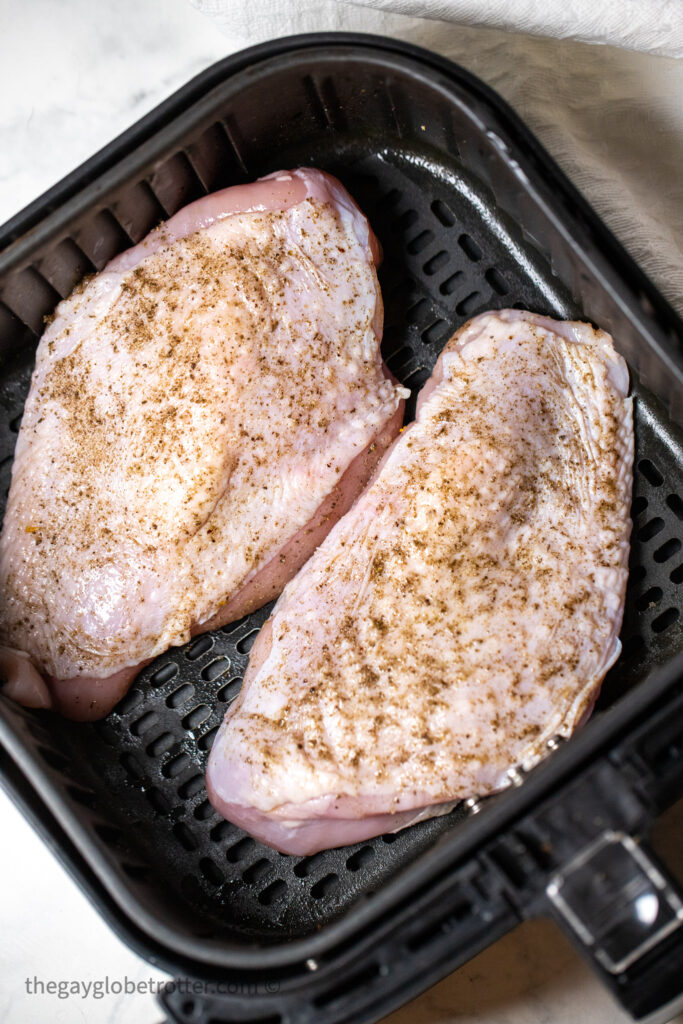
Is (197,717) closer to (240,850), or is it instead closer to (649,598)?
(240,850)

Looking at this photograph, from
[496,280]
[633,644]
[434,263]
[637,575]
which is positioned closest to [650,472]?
[637,575]

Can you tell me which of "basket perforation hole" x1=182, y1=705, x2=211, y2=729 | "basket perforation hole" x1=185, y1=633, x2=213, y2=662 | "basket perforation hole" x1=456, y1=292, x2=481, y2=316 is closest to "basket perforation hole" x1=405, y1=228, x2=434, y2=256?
"basket perforation hole" x1=456, y1=292, x2=481, y2=316

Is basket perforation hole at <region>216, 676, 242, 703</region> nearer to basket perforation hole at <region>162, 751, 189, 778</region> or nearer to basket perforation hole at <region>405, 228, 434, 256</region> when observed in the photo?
basket perforation hole at <region>162, 751, 189, 778</region>

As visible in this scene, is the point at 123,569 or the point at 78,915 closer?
the point at 123,569

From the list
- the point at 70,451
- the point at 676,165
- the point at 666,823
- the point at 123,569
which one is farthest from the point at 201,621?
the point at 676,165

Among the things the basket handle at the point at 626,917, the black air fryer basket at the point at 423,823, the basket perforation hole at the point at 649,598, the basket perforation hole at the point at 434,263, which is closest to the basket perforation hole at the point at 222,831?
the black air fryer basket at the point at 423,823

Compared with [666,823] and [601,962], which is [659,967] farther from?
[666,823]
